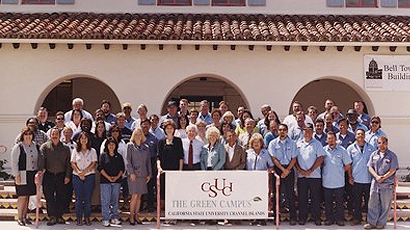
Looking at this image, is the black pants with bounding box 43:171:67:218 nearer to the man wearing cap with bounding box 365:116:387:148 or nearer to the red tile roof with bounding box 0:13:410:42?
the red tile roof with bounding box 0:13:410:42

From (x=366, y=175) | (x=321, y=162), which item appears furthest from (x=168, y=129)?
(x=366, y=175)

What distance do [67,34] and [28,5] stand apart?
3664 millimetres

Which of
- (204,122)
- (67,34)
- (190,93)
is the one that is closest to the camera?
(204,122)

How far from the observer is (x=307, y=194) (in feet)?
34.5

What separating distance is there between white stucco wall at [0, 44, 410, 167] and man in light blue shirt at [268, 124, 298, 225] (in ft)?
14.4

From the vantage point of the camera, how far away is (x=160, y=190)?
10.5m

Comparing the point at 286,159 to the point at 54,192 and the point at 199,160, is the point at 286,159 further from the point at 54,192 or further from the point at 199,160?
the point at 54,192

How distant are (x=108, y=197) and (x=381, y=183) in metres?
5.28

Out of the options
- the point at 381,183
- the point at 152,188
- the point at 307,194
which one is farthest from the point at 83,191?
the point at 381,183

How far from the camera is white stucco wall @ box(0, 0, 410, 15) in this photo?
54.6 ft

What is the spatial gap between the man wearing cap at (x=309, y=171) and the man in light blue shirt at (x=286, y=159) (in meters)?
0.14

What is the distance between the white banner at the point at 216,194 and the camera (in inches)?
404

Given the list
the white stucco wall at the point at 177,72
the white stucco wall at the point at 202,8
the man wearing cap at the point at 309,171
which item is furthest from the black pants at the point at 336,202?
the white stucco wall at the point at 202,8

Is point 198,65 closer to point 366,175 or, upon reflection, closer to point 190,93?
point 190,93
